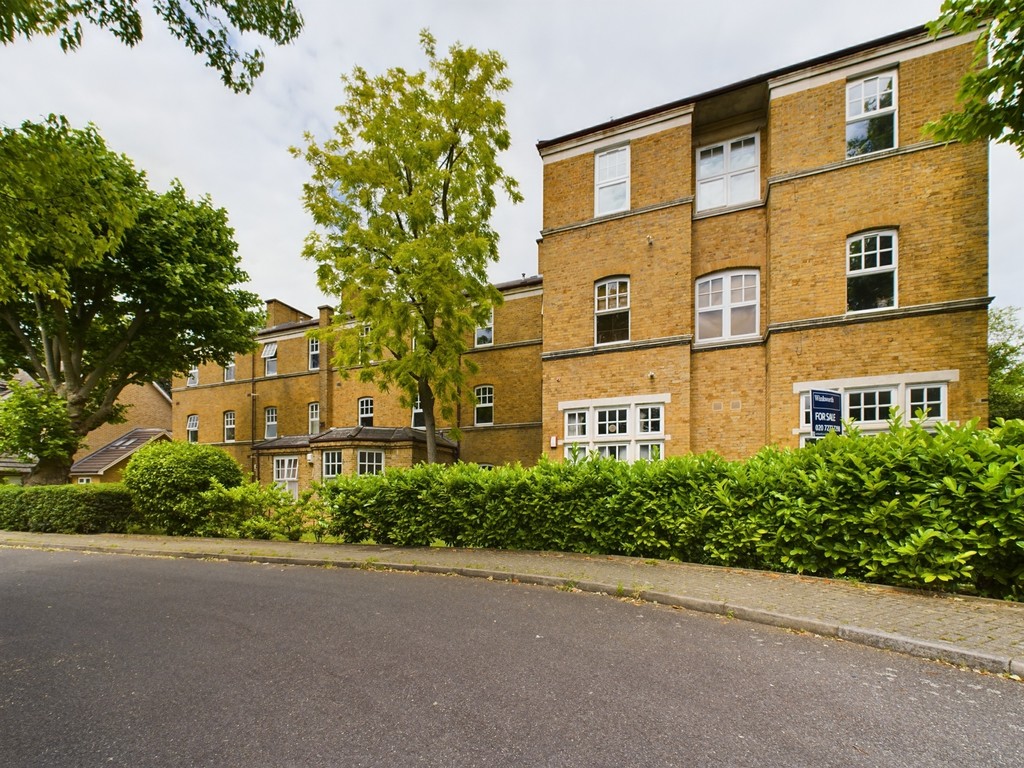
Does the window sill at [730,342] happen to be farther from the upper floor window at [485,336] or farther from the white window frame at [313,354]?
the white window frame at [313,354]

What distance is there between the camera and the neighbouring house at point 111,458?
33094mm

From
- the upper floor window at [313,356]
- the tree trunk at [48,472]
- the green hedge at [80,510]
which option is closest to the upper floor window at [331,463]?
the green hedge at [80,510]

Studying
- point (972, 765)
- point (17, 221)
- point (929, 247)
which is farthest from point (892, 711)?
point (929, 247)

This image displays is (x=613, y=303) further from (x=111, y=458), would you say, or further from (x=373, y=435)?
(x=111, y=458)

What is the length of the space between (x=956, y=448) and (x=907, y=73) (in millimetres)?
Result: 9575

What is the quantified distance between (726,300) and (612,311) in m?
2.94

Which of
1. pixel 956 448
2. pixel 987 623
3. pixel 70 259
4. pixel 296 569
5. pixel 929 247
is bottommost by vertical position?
pixel 296 569

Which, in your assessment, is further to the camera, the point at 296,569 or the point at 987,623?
the point at 296,569

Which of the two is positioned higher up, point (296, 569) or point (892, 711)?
point (892, 711)

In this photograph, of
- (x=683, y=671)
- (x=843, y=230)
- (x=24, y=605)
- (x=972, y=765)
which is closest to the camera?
(x=972, y=765)

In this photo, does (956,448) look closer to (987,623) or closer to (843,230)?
(987,623)

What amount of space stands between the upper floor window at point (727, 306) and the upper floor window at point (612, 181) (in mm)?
3302

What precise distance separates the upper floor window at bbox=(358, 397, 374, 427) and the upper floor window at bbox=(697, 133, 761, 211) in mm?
17699

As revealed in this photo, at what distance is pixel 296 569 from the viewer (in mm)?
9000
